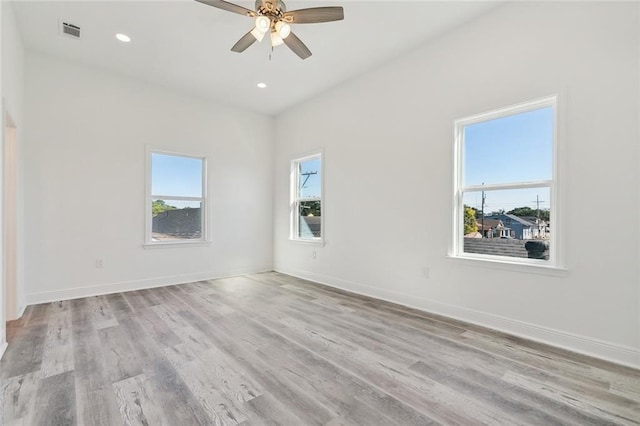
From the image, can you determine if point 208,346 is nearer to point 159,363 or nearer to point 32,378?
point 159,363

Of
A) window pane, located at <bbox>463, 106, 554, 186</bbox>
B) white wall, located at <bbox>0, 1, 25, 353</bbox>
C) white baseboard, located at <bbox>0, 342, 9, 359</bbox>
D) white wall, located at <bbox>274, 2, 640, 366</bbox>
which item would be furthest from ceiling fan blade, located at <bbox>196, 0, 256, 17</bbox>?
white baseboard, located at <bbox>0, 342, 9, 359</bbox>

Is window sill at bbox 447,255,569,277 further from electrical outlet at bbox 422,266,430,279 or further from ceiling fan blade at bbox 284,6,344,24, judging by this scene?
ceiling fan blade at bbox 284,6,344,24

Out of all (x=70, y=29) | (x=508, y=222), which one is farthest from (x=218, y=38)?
(x=508, y=222)

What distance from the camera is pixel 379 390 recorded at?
1.95 metres

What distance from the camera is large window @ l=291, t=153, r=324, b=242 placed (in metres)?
5.22

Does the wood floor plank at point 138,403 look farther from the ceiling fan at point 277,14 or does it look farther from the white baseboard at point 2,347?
the ceiling fan at point 277,14

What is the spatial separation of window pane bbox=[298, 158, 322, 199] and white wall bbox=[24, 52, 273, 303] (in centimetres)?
117

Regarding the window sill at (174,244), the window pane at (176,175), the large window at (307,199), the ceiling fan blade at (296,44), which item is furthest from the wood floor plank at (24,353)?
the large window at (307,199)

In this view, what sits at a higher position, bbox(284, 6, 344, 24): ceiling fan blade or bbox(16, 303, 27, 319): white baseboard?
bbox(284, 6, 344, 24): ceiling fan blade

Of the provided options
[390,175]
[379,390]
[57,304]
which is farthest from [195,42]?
[379,390]

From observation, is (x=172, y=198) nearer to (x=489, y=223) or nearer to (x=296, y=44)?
(x=296, y=44)

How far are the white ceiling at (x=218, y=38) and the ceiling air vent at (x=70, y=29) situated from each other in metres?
0.06

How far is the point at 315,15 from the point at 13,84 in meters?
3.14

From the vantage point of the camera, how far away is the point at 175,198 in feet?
16.4
